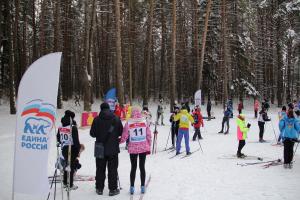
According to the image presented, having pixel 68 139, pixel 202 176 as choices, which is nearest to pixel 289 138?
pixel 202 176

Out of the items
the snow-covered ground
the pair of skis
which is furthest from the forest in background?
the pair of skis

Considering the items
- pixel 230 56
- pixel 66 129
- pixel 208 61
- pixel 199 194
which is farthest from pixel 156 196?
pixel 230 56

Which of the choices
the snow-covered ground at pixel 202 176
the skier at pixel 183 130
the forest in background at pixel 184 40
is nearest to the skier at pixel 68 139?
the snow-covered ground at pixel 202 176

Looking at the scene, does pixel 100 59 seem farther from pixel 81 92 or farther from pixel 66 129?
pixel 66 129

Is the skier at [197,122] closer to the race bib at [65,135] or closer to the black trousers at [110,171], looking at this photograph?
the black trousers at [110,171]

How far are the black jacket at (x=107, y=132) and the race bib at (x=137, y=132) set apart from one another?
11.7 inches

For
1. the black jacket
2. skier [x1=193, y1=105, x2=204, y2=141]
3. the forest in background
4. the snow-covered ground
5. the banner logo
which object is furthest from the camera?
the forest in background

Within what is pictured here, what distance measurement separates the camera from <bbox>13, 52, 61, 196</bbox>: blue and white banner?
6.53 meters

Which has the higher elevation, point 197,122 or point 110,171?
point 197,122

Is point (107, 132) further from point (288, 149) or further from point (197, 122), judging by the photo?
point (197, 122)

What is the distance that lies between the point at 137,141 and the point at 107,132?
0.70 metres

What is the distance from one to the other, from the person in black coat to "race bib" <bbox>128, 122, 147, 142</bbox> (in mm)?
272

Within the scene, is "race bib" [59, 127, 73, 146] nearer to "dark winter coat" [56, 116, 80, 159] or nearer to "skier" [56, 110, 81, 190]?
"skier" [56, 110, 81, 190]

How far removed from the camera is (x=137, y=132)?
7992 mm
